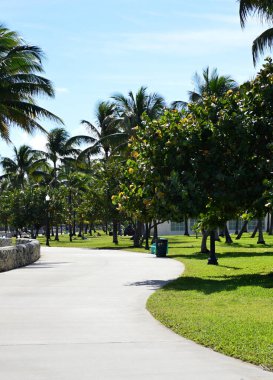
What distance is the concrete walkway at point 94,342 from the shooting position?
7.16m

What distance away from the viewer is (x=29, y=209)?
57.0 m

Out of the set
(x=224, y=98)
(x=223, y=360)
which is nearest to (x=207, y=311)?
(x=223, y=360)

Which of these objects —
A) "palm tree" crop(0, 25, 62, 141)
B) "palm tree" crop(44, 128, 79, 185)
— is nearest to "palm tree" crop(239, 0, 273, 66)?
"palm tree" crop(0, 25, 62, 141)

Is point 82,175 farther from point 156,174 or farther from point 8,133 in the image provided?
point 156,174

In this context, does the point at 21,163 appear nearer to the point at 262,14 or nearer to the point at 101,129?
the point at 101,129

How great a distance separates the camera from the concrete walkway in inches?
282

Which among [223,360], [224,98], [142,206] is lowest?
[223,360]

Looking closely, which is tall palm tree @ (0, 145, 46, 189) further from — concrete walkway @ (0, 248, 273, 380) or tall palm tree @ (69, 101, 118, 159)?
concrete walkway @ (0, 248, 273, 380)

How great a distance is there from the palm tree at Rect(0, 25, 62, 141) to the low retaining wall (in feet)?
19.6

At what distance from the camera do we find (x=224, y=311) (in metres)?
12.0

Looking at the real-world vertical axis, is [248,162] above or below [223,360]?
above

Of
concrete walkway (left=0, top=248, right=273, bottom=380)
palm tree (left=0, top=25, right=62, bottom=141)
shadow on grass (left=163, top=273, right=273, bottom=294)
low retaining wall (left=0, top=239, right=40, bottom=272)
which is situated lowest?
concrete walkway (left=0, top=248, right=273, bottom=380)

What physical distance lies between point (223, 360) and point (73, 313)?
184 inches

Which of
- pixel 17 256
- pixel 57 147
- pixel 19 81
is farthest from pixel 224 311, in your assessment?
pixel 57 147
